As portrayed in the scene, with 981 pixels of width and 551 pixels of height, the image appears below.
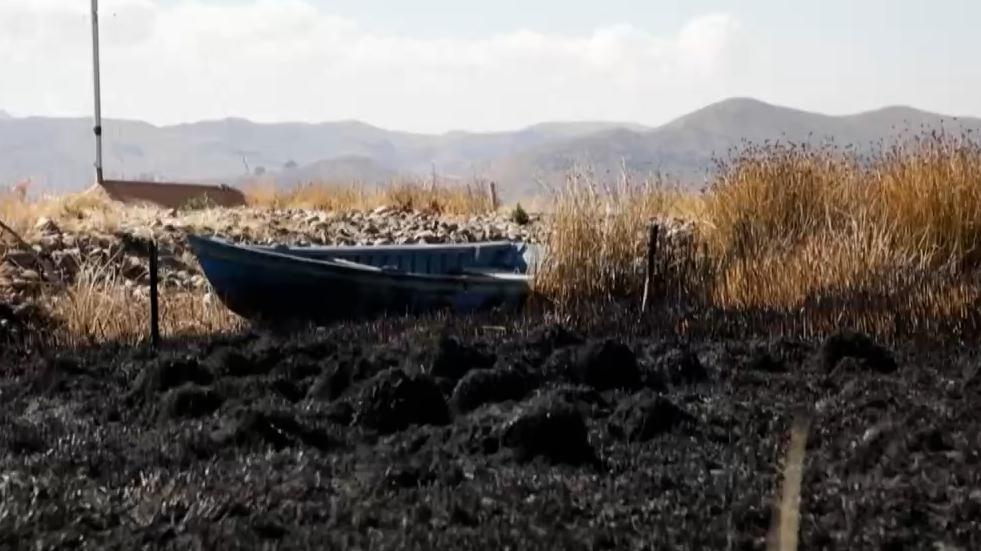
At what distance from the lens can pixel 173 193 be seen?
19.6 m

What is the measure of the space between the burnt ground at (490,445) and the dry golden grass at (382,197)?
11.5 metres

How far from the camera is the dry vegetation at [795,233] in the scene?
987cm

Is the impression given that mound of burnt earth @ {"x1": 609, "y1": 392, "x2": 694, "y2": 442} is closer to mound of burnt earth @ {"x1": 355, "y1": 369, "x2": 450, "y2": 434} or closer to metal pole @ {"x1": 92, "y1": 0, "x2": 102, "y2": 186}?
mound of burnt earth @ {"x1": 355, "y1": 369, "x2": 450, "y2": 434}

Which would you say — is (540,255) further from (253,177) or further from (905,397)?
(253,177)

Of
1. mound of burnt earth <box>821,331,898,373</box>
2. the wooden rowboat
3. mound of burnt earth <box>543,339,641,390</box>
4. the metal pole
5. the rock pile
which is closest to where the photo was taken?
mound of burnt earth <box>543,339,641,390</box>

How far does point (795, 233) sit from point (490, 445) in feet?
24.7

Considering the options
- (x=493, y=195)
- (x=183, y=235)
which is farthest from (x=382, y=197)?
(x=183, y=235)

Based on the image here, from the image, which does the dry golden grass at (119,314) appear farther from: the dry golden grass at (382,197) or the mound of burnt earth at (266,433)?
the dry golden grass at (382,197)

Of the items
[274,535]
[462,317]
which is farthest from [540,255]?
[274,535]

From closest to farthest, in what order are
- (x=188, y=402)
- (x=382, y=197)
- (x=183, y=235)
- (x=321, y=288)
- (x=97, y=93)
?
(x=188, y=402)
(x=321, y=288)
(x=183, y=235)
(x=97, y=93)
(x=382, y=197)

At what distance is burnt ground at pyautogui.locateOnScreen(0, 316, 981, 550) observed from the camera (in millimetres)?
3852

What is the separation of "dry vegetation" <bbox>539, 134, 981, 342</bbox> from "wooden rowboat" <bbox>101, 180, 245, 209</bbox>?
7.38 meters

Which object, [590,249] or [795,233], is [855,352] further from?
[795,233]

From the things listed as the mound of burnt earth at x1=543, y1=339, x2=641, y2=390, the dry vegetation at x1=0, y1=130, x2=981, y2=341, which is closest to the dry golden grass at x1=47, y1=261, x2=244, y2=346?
the dry vegetation at x1=0, y1=130, x2=981, y2=341
